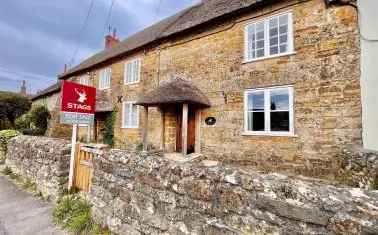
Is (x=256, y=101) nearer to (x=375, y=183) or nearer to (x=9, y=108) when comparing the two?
(x=375, y=183)

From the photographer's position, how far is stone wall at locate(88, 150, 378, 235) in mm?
1928

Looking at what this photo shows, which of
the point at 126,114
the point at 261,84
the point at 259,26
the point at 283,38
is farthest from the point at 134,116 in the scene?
the point at 283,38

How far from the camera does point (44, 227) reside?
462 centimetres

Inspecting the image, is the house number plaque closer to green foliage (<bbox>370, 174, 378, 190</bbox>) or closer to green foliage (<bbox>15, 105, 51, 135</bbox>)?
green foliage (<bbox>370, 174, 378, 190</bbox>)

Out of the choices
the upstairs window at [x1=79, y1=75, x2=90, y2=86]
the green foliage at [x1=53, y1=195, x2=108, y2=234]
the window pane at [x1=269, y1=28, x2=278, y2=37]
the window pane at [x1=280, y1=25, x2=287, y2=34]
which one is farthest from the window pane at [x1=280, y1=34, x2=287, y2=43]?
the upstairs window at [x1=79, y1=75, x2=90, y2=86]

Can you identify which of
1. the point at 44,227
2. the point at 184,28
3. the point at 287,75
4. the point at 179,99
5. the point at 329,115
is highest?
the point at 184,28

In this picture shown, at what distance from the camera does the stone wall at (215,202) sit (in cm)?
193

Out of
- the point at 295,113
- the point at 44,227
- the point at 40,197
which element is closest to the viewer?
the point at 44,227

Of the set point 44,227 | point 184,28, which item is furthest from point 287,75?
point 44,227

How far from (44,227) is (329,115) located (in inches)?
353

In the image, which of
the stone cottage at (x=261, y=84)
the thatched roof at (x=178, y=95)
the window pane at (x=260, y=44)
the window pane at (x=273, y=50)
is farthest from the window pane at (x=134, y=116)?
the window pane at (x=273, y=50)

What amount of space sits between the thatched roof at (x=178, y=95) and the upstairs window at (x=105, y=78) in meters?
7.41

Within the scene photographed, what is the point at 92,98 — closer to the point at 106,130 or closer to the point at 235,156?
the point at 235,156

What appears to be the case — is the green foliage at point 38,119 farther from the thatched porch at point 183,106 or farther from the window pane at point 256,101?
the window pane at point 256,101
